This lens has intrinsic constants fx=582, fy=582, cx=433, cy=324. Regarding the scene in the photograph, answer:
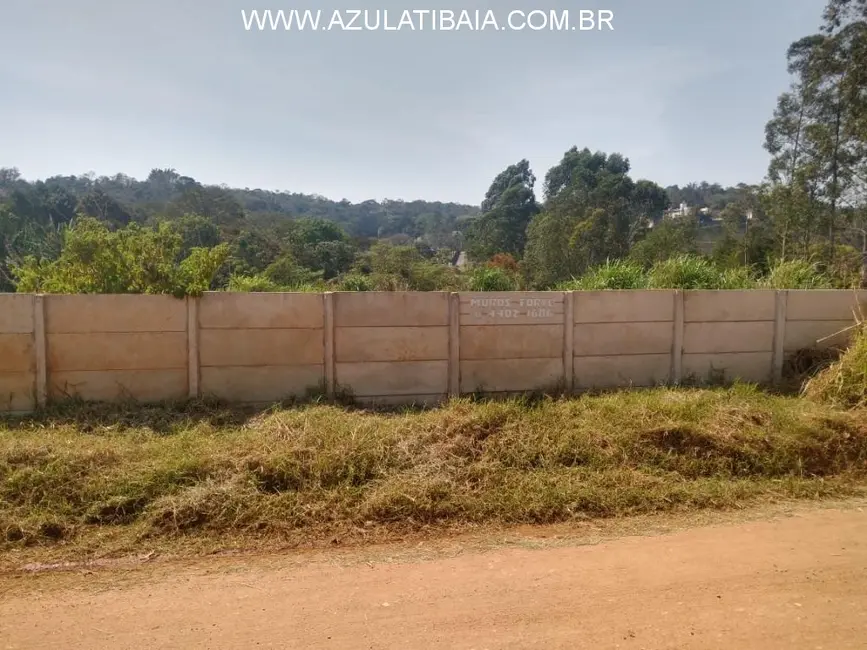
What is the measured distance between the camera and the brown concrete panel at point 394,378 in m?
6.63

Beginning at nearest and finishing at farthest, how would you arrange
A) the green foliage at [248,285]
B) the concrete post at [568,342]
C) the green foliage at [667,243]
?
the concrete post at [568,342], the green foliage at [248,285], the green foliage at [667,243]

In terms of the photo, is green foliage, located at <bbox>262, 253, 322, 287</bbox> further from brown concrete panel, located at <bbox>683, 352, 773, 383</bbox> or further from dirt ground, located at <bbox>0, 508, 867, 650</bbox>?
dirt ground, located at <bbox>0, 508, 867, 650</bbox>

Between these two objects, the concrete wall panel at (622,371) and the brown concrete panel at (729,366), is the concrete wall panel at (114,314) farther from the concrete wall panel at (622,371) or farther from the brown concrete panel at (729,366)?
the brown concrete panel at (729,366)

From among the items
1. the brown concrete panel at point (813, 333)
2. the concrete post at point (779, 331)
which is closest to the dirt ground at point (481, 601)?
the concrete post at point (779, 331)

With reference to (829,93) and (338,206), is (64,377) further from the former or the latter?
(338,206)

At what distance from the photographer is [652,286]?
894 centimetres

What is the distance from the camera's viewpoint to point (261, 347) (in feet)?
21.1

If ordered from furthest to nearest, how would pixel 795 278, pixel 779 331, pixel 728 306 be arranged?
1. pixel 795 278
2. pixel 779 331
3. pixel 728 306

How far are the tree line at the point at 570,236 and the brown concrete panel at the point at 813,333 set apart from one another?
127cm

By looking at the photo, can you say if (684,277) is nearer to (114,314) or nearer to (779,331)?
(779,331)

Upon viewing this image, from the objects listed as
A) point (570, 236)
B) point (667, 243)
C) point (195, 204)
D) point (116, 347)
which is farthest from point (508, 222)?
point (116, 347)

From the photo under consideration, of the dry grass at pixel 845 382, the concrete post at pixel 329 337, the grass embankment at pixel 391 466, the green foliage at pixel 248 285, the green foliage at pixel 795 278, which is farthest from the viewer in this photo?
the green foliage at pixel 795 278

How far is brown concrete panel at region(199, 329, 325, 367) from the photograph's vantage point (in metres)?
6.36

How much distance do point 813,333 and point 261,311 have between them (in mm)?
7265
